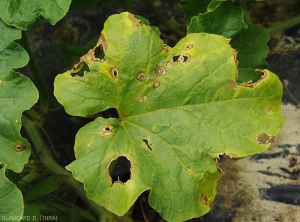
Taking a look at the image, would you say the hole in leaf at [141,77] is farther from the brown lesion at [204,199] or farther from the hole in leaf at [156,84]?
the brown lesion at [204,199]

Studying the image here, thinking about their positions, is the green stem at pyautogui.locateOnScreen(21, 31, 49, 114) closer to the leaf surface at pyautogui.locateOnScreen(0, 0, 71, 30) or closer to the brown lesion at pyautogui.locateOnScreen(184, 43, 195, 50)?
the leaf surface at pyautogui.locateOnScreen(0, 0, 71, 30)

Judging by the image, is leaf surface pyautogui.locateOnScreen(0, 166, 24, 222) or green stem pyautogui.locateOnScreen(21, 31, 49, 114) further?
green stem pyautogui.locateOnScreen(21, 31, 49, 114)

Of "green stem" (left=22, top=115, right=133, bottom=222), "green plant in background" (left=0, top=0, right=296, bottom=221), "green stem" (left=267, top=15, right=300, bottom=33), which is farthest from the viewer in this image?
"green stem" (left=267, top=15, right=300, bottom=33)

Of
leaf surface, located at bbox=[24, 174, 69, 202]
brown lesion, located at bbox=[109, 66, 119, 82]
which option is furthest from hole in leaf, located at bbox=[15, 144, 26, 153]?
brown lesion, located at bbox=[109, 66, 119, 82]

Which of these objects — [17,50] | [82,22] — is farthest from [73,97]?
[82,22]

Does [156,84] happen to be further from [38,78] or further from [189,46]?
[38,78]

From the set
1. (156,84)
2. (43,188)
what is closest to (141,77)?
(156,84)

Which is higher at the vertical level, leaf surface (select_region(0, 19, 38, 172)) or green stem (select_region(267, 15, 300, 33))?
leaf surface (select_region(0, 19, 38, 172))
